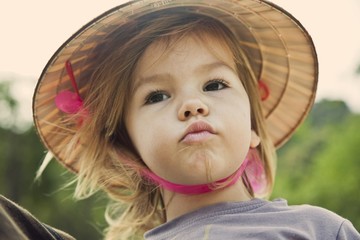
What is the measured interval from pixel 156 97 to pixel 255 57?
2.04ft

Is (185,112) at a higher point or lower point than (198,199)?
higher

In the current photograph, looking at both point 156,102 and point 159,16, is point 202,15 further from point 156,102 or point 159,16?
point 156,102

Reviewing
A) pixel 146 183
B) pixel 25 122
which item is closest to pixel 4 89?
pixel 25 122

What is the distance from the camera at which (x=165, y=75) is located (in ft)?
6.94

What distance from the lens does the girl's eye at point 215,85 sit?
2.13 m

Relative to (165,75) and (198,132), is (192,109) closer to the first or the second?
(198,132)

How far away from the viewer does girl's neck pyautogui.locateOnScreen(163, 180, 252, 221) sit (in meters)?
2.16

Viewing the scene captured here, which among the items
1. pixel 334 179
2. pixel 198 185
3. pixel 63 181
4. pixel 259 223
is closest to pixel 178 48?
pixel 198 185

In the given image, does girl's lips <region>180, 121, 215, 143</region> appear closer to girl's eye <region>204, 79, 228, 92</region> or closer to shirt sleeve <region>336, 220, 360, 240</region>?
girl's eye <region>204, 79, 228, 92</region>

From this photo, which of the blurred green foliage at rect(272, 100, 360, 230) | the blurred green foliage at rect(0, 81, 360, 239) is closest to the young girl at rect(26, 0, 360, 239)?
the blurred green foliage at rect(272, 100, 360, 230)

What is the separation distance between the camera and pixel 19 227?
146 cm

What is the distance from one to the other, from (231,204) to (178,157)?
250 millimetres

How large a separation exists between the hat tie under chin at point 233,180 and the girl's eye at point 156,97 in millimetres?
279

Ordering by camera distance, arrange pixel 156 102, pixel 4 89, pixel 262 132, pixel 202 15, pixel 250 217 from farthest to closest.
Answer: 1. pixel 4 89
2. pixel 262 132
3. pixel 202 15
4. pixel 156 102
5. pixel 250 217
